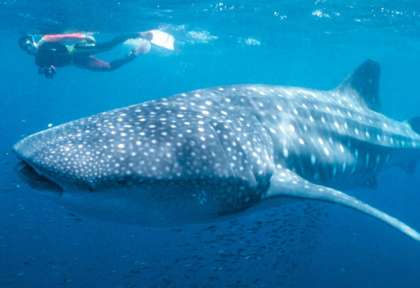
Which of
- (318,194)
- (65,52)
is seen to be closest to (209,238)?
(318,194)

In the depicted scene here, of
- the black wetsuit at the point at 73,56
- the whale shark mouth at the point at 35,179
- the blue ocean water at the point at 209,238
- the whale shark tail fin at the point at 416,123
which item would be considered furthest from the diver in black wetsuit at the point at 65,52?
the whale shark mouth at the point at 35,179

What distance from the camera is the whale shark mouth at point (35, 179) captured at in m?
3.38

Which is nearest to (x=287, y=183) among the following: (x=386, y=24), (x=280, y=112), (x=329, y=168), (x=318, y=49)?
(x=280, y=112)

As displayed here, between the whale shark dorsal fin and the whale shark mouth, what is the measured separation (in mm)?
6374

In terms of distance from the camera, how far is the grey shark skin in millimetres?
3492

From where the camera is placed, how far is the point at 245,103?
5453 millimetres

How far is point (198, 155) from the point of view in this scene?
411 centimetres

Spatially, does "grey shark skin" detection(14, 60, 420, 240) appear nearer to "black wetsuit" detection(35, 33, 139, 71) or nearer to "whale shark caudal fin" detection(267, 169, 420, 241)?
"whale shark caudal fin" detection(267, 169, 420, 241)

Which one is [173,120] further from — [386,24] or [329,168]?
[386,24]

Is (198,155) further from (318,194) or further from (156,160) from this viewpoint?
(318,194)

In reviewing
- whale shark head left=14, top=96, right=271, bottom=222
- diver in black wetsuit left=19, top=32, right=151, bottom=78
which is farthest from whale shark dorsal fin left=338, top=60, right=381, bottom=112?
diver in black wetsuit left=19, top=32, right=151, bottom=78

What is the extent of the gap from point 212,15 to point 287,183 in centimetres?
2495

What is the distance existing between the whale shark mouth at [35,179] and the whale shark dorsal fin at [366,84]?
6.37 meters

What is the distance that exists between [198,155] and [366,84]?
5892 mm
